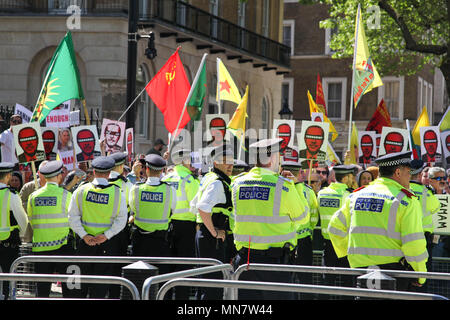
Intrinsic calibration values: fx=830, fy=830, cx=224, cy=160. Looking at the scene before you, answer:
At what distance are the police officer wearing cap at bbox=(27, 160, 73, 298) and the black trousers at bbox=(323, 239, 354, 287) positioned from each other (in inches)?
127

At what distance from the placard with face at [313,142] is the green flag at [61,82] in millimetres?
3703

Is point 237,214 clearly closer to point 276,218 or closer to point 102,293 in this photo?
point 276,218

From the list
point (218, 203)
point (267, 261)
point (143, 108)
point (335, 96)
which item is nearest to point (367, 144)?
point (218, 203)

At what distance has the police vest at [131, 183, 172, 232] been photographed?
32.2 feet

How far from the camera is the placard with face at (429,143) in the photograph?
1561 cm

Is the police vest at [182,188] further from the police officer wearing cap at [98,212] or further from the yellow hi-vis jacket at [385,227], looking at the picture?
the yellow hi-vis jacket at [385,227]

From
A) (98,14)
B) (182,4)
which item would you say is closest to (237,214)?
(98,14)

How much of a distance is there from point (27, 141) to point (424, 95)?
3842 cm

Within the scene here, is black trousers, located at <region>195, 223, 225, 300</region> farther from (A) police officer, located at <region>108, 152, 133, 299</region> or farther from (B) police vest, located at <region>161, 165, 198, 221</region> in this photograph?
(A) police officer, located at <region>108, 152, 133, 299</region>

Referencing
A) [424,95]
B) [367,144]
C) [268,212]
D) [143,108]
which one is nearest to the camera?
[268,212]

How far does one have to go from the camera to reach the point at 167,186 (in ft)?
32.4

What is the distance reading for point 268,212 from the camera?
769 centimetres

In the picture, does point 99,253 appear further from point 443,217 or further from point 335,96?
point 335,96
